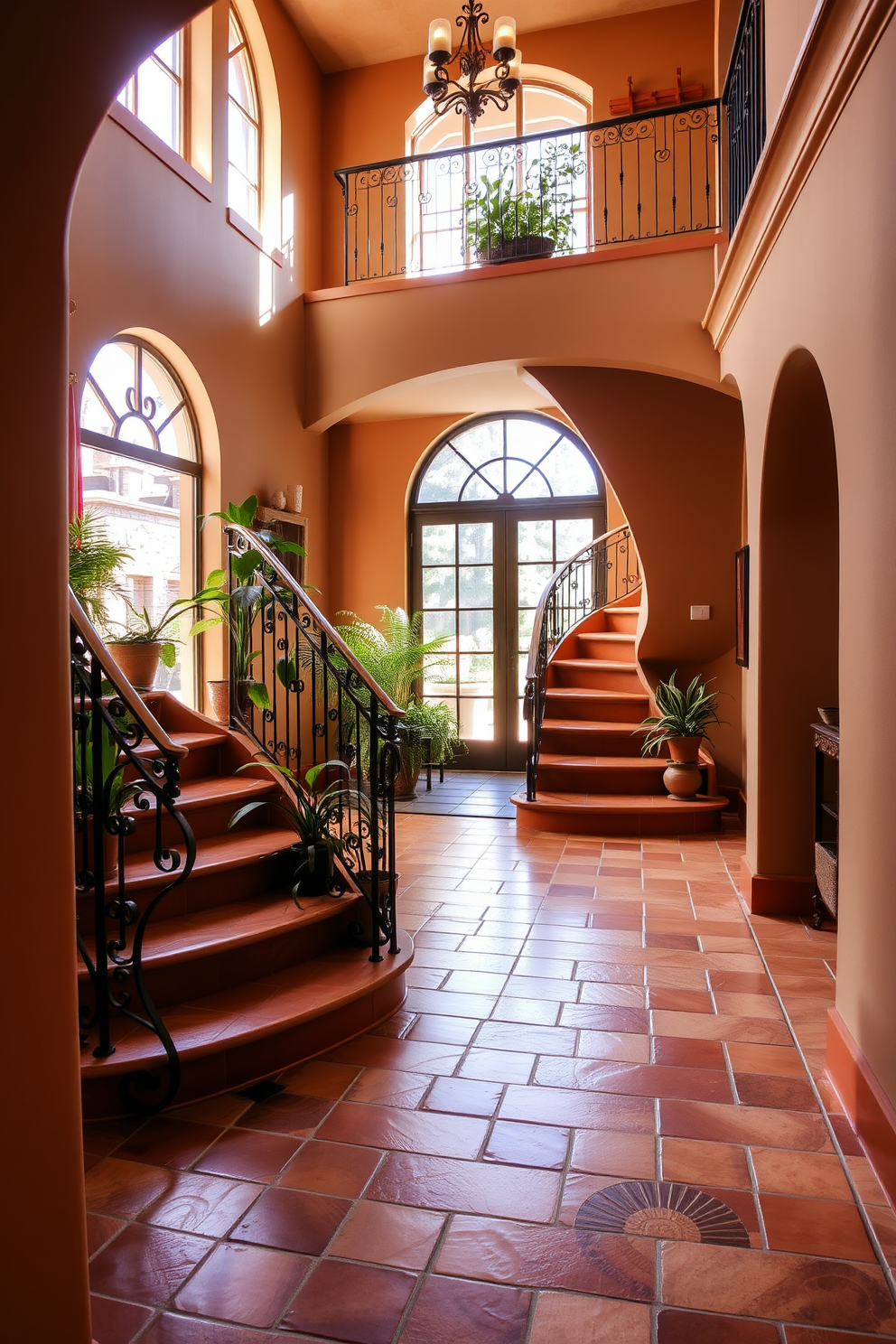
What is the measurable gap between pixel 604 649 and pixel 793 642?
3.75 meters

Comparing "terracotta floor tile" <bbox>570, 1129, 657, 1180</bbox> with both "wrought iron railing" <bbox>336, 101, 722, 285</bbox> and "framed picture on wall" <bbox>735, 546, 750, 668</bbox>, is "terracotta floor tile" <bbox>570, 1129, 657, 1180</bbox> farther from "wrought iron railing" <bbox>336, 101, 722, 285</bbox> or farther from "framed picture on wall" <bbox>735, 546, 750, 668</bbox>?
"wrought iron railing" <bbox>336, 101, 722, 285</bbox>

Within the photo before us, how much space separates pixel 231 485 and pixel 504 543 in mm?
3378

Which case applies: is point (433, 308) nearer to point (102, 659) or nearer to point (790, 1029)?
point (102, 659)

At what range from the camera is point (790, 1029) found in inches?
123

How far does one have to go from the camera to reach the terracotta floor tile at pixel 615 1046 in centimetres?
294

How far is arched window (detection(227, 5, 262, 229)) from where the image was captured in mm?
6582

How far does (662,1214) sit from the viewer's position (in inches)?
84.0

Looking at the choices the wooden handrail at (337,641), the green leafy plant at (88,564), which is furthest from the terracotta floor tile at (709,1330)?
the green leafy plant at (88,564)

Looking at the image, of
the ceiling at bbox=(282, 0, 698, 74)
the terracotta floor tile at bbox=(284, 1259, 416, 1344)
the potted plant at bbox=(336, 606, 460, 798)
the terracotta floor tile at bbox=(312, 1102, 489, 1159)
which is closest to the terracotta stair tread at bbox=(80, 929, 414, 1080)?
the terracotta floor tile at bbox=(312, 1102, 489, 1159)

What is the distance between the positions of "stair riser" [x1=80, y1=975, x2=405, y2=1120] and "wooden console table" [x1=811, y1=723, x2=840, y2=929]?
1.83 metres

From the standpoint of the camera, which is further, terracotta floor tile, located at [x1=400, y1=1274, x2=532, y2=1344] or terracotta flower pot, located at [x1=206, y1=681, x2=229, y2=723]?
terracotta flower pot, located at [x1=206, y1=681, x2=229, y2=723]

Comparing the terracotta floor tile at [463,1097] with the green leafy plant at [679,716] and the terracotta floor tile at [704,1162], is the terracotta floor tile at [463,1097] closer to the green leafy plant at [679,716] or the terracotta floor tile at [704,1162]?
the terracotta floor tile at [704,1162]

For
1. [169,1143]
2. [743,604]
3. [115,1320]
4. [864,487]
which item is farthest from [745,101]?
[115,1320]

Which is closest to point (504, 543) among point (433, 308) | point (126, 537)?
point (433, 308)
